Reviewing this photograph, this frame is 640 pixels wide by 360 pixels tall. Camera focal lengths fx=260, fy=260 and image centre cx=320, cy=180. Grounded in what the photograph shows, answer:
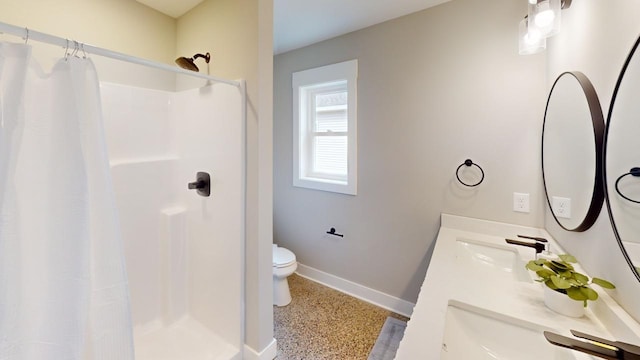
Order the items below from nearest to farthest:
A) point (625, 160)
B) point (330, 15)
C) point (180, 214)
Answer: point (625, 160), point (180, 214), point (330, 15)

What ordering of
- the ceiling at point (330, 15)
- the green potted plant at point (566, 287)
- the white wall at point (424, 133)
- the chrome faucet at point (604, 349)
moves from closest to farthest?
the chrome faucet at point (604, 349), the green potted plant at point (566, 287), the white wall at point (424, 133), the ceiling at point (330, 15)

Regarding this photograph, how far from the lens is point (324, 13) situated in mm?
2018

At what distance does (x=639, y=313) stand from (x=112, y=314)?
5.43ft


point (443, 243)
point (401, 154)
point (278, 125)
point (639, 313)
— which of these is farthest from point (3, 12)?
point (639, 313)

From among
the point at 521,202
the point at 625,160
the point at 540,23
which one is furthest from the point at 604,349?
the point at 540,23

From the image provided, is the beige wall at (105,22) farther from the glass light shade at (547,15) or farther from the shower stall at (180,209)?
the glass light shade at (547,15)

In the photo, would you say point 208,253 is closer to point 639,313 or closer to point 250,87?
point 250,87

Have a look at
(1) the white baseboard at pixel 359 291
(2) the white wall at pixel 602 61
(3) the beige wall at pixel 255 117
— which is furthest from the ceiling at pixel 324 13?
(1) the white baseboard at pixel 359 291

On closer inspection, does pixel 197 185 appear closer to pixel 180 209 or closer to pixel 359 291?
pixel 180 209

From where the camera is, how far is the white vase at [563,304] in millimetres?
857

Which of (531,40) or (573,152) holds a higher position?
(531,40)

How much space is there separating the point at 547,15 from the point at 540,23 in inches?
1.5

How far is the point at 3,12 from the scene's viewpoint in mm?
1322

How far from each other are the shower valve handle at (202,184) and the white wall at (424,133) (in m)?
1.15
